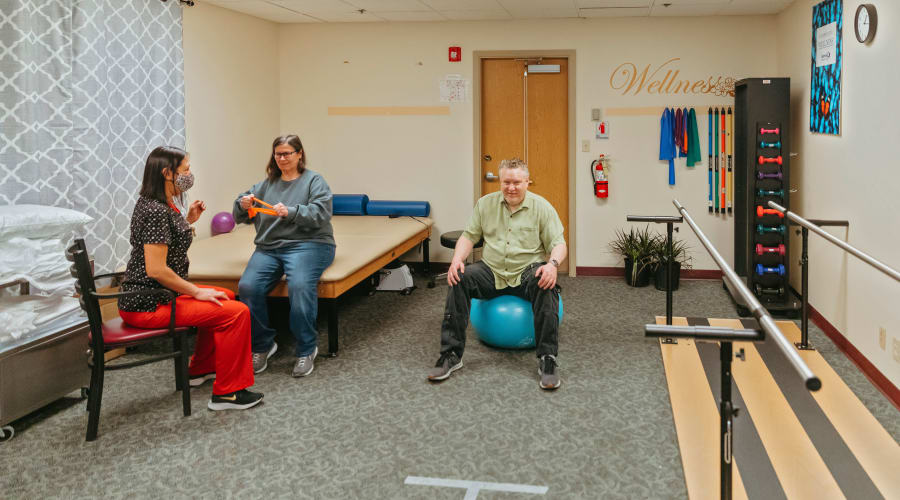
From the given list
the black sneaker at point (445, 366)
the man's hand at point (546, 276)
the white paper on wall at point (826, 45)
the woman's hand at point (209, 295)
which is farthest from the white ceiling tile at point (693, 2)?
the woman's hand at point (209, 295)

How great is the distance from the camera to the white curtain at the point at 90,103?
10.9ft

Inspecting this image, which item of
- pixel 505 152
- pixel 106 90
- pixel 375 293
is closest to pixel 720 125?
pixel 505 152

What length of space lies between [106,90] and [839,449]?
12.6ft

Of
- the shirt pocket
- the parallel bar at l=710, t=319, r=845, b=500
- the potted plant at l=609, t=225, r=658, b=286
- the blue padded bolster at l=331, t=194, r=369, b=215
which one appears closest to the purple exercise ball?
the blue padded bolster at l=331, t=194, r=369, b=215

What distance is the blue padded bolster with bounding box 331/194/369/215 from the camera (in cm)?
617

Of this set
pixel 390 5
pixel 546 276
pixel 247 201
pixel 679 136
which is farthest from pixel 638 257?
pixel 247 201

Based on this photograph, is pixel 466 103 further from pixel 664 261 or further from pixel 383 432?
pixel 383 432

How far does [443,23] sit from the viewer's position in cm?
600

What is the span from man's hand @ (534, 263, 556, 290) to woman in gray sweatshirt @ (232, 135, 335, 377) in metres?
1.10

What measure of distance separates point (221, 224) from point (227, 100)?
0.97 meters

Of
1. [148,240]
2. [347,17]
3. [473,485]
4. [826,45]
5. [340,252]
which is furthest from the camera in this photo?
[347,17]

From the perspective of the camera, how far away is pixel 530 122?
6.05 m

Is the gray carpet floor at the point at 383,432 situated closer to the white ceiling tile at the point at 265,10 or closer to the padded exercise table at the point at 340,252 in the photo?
the padded exercise table at the point at 340,252

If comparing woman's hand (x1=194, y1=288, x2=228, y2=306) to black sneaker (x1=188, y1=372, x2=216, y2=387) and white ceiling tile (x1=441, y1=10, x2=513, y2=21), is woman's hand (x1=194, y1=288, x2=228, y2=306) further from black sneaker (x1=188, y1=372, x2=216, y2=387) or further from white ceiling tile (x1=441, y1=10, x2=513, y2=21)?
white ceiling tile (x1=441, y1=10, x2=513, y2=21)
